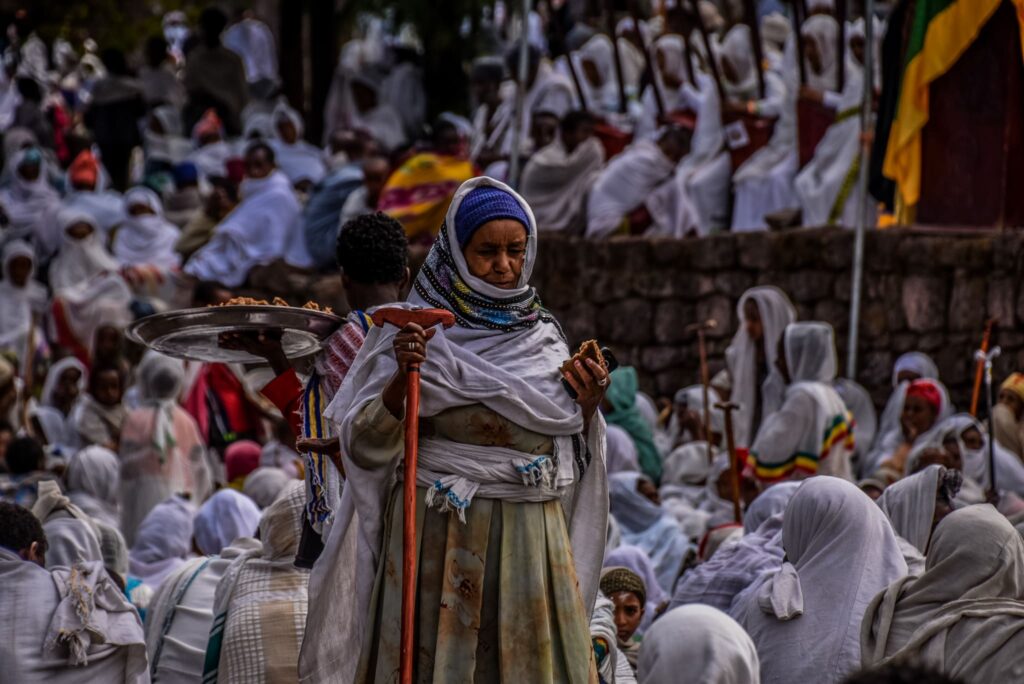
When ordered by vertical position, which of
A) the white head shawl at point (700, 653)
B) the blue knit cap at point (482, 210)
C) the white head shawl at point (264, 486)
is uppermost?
the blue knit cap at point (482, 210)

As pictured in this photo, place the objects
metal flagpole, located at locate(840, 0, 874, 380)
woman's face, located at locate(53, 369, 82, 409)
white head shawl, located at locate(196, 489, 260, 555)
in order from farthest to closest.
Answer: woman's face, located at locate(53, 369, 82, 409), metal flagpole, located at locate(840, 0, 874, 380), white head shawl, located at locate(196, 489, 260, 555)

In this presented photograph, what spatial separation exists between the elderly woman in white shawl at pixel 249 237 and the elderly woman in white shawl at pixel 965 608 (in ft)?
39.6

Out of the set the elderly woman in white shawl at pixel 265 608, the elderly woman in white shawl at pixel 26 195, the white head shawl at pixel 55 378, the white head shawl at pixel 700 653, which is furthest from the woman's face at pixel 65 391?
the white head shawl at pixel 700 653

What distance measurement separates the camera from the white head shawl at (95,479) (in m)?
10.9

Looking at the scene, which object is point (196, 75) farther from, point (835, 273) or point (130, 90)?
point (835, 273)

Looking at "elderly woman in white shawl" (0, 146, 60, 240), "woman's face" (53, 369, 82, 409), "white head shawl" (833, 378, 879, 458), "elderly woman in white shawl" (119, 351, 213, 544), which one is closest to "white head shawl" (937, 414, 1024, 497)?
"white head shawl" (833, 378, 879, 458)

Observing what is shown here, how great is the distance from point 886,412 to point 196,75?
12.1 meters

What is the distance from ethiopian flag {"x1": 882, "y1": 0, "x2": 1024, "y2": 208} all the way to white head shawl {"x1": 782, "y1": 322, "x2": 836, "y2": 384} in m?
1.51

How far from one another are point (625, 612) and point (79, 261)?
11975mm

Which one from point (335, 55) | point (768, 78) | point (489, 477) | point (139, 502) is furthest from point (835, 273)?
point (335, 55)

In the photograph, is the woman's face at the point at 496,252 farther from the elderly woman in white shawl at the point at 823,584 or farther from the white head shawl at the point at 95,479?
the white head shawl at the point at 95,479

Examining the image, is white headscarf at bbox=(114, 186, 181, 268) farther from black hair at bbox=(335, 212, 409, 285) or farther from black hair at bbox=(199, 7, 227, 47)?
black hair at bbox=(335, 212, 409, 285)

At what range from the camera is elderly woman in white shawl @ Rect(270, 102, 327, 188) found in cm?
1980

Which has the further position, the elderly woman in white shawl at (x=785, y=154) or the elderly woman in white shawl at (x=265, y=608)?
the elderly woman in white shawl at (x=785, y=154)
